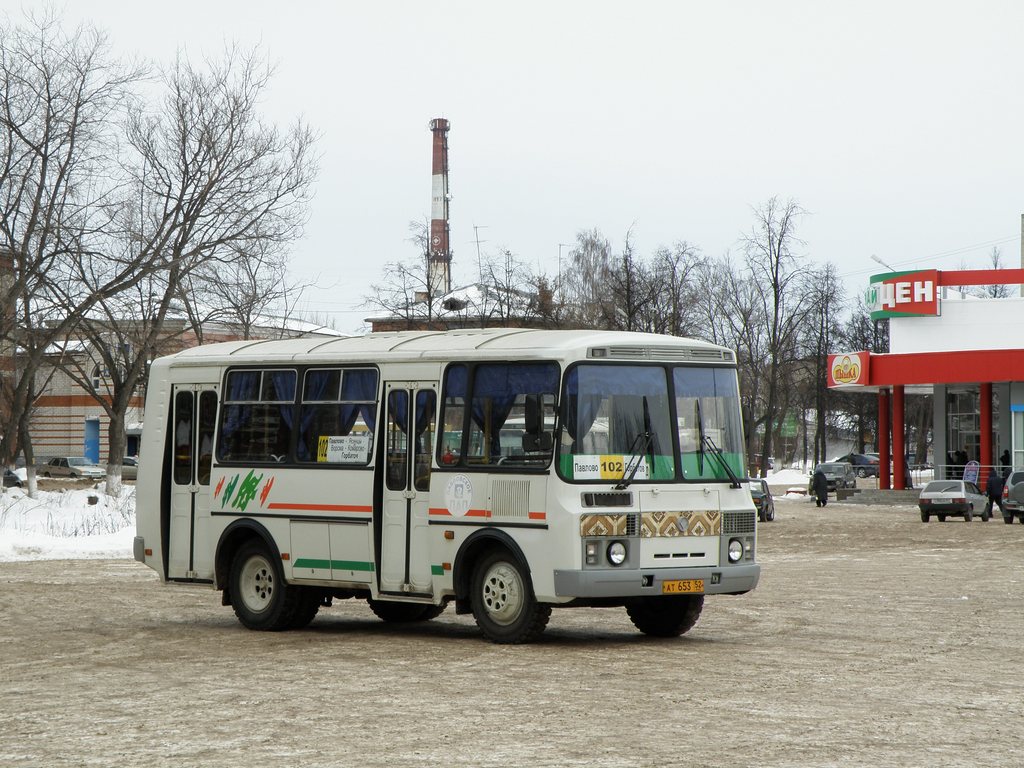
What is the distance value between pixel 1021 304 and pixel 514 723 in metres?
53.3

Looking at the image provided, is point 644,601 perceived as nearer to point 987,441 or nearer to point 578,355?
point 578,355

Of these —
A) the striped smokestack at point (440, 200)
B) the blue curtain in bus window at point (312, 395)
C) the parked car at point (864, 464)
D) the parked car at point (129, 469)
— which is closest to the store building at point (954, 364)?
the parked car at point (864, 464)

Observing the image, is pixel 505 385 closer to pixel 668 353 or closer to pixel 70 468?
pixel 668 353

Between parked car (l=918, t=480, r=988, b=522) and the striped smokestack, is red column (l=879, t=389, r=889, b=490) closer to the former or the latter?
parked car (l=918, t=480, r=988, b=522)

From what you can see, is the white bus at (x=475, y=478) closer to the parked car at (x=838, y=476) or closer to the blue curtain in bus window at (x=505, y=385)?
the blue curtain in bus window at (x=505, y=385)

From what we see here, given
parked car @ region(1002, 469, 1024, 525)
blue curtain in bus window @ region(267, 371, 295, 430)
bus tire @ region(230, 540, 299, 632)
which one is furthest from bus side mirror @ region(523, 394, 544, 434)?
parked car @ region(1002, 469, 1024, 525)

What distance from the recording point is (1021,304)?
194 feet

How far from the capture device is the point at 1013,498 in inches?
1719

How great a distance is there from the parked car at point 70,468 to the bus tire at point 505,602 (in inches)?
2606

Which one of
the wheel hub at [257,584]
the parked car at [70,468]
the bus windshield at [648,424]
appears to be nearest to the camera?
the bus windshield at [648,424]

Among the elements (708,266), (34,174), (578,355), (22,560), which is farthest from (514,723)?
(708,266)

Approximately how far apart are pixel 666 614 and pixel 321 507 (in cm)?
347

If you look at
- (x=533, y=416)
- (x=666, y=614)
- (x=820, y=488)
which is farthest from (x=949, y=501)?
(x=533, y=416)

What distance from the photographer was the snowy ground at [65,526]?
28.9 metres
